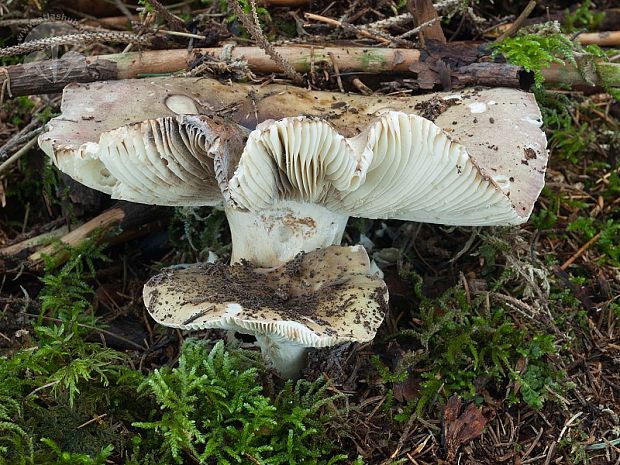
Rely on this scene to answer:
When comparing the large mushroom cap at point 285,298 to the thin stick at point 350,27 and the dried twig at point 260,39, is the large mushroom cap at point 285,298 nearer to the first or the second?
the dried twig at point 260,39

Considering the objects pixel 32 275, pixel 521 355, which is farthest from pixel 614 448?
pixel 32 275

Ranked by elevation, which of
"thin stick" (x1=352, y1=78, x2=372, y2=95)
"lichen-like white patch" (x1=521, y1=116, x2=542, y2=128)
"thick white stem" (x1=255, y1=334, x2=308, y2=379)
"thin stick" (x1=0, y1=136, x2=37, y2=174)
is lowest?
"thick white stem" (x1=255, y1=334, x2=308, y2=379)

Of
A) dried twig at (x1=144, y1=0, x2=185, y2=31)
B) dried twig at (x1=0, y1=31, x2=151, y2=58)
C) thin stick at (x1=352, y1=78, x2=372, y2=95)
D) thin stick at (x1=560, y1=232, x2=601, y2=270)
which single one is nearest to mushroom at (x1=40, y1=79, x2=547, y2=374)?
thin stick at (x1=352, y1=78, x2=372, y2=95)

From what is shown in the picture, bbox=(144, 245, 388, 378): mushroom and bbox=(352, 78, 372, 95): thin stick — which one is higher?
bbox=(352, 78, 372, 95): thin stick

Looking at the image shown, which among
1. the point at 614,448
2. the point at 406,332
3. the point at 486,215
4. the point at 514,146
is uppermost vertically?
the point at 514,146

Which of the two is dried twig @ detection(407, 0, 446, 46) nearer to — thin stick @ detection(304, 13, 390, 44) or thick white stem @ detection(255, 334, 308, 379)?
thin stick @ detection(304, 13, 390, 44)

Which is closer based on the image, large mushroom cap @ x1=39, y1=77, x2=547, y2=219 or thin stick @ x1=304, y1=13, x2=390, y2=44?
large mushroom cap @ x1=39, y1=77, x2=547, y2=219

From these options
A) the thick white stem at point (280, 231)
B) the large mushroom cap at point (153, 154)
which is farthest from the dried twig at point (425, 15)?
the large mushroom cap at point (153, 154)

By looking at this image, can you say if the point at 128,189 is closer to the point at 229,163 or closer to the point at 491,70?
the point at 229,163
